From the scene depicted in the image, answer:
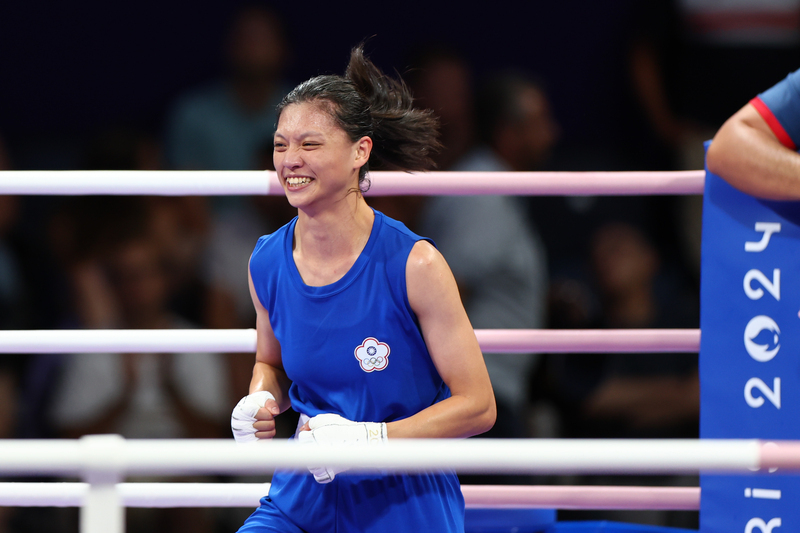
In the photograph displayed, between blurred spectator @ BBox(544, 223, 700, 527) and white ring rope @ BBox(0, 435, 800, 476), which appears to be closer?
white ring rope @ BBox(0, 435, 800, 476)

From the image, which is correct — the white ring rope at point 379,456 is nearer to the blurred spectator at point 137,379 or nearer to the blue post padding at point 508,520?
the blue post padding at point 508,520

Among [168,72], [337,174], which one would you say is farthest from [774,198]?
[168,72]

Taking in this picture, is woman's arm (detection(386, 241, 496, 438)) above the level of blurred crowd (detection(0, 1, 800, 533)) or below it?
below

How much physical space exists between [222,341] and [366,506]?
0.50 m

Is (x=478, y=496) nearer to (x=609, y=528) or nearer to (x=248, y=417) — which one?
(x=609, y=528)

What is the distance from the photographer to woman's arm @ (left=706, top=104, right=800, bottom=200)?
1609 mm

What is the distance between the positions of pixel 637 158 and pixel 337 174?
105 inches

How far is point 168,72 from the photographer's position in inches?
155

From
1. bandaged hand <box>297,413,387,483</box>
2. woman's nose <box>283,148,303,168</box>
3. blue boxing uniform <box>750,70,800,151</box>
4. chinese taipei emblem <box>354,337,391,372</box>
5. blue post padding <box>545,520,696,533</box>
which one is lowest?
blue post padding <box>545,520,696,533</box>

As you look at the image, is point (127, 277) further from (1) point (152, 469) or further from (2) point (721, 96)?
(2) point (721, 96)

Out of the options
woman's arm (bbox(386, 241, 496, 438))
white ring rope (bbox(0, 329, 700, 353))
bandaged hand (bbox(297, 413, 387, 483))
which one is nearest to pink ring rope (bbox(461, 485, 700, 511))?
white ring rope (bbox(0, 329, 700, 353))

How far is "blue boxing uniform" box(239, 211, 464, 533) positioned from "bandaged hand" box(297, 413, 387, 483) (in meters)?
0.08

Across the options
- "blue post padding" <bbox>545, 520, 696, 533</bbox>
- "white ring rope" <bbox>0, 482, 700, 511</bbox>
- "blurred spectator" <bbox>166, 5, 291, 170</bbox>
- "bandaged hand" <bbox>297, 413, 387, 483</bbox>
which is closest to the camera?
"bandaged hand" <bbox>297, 413, 387, 483</bbox>

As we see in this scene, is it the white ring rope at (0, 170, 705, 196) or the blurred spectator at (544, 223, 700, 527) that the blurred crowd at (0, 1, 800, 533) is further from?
the white ring rope at (0, 170, 705, 196)
